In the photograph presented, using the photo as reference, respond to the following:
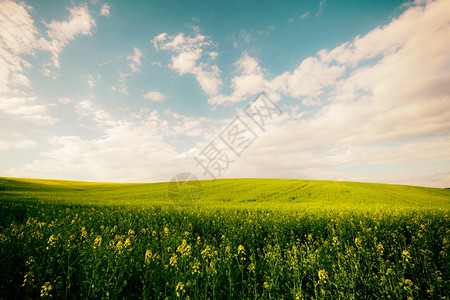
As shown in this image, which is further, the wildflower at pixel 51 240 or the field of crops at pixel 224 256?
the wildflower at pixel 51 240

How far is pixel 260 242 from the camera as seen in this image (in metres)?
7.68

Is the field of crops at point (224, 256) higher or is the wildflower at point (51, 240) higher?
the wildflower at point (51, 240)

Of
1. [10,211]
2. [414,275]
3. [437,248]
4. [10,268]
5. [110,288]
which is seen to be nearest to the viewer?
[110,288]

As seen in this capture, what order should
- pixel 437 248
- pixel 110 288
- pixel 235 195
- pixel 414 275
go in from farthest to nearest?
pixel 235 195, pixel 437 248, pixel 414 275, pixel 110 288

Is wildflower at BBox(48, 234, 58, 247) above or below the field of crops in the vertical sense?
above

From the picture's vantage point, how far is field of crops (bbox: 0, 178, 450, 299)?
407 centimetres

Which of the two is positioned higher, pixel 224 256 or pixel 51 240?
pixel 51 240

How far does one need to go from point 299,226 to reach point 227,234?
3.46 metres

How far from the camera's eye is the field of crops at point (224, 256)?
4.07 meters

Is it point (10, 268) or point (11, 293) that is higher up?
point (10, 268)

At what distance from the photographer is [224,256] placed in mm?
5414

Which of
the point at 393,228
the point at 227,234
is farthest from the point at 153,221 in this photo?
the point at 393,228

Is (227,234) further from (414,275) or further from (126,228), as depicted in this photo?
(414,275)

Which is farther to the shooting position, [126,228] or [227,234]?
[126,228]
